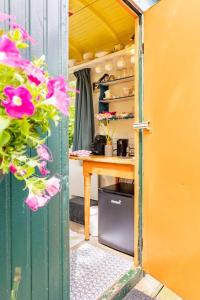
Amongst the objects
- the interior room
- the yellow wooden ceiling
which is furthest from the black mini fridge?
the yellow wooden ceiling

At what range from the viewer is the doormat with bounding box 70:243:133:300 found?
157 centimetres

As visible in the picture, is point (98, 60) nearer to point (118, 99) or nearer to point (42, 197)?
point (118, 99)

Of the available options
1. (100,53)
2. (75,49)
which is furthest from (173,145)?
(75,49)

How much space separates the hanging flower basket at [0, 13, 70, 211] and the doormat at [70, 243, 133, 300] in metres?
1.30

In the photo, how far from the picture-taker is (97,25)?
9.05ft

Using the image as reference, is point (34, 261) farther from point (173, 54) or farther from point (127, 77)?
point (127, 77)

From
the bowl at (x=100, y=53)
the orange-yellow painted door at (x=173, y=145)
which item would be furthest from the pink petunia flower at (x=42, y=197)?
the bowl at (x=100, y=53)

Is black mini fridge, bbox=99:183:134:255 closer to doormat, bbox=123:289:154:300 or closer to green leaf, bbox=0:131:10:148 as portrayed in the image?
doormat, bbox=123:289:154:300

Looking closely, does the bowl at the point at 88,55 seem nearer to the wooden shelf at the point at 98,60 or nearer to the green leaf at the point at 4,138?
the wooden shelf at the point at 98,60

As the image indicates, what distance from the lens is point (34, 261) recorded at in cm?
103

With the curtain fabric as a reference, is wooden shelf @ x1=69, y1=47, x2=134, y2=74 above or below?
above

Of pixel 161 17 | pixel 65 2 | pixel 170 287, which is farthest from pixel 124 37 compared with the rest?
pixel 170 287

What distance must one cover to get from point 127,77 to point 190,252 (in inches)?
78.5

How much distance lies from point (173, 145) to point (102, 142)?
1350 millimetres
